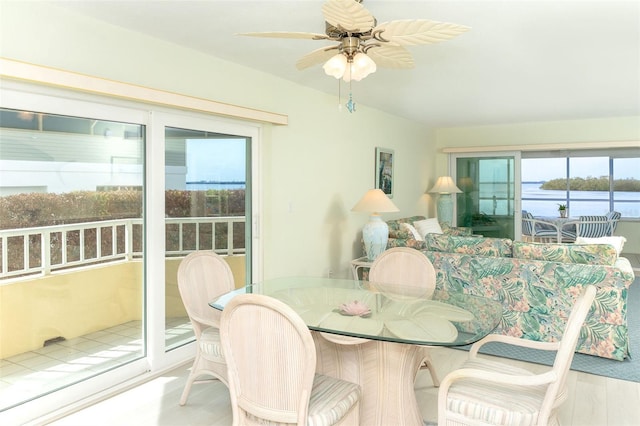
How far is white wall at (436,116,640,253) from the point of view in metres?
6.50

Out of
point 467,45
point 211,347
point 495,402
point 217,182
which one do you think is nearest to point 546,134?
point 467,45

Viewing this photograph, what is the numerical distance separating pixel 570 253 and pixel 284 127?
270 centimetres

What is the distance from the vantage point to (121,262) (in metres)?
3.10

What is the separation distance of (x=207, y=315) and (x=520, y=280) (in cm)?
257

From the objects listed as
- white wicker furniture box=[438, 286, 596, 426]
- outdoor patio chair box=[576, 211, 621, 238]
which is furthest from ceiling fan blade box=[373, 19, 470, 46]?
outdoor patio chair box=[576, 211, 621, 238]

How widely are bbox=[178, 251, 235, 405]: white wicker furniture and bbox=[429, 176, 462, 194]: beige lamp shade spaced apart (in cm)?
510

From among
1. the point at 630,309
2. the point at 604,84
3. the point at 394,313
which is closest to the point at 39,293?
the point at 394,313

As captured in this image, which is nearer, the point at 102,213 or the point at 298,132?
the point at 102,213

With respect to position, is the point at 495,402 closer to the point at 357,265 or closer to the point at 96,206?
the point at 96,206

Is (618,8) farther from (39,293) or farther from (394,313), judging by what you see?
(39,293)

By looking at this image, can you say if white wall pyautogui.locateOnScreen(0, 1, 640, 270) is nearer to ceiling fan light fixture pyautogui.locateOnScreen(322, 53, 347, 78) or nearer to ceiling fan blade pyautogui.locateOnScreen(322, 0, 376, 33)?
ceiling fan light fixture pyautogui.locateOnScreen(322, 53, 347, 78)

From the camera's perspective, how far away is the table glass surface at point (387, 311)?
78.5 inches

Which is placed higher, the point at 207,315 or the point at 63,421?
the point at 207,315

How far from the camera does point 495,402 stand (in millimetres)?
1860
